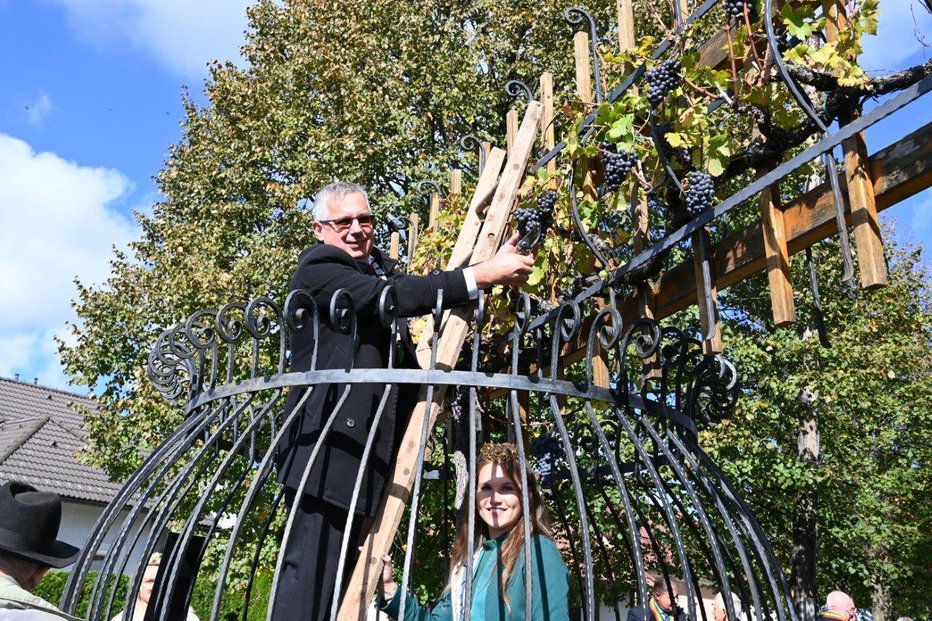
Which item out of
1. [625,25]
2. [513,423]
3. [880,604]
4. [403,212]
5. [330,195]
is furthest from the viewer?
[880,604]

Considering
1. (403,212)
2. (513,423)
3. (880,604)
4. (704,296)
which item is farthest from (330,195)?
(880,604)

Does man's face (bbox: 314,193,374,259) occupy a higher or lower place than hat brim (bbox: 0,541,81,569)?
higher

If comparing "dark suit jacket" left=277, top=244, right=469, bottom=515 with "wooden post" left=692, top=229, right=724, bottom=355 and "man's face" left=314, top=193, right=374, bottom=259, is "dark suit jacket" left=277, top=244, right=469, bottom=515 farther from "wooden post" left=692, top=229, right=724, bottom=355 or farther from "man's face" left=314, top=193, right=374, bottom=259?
"wooden post" left=692, top=229, right=724, bottom=355

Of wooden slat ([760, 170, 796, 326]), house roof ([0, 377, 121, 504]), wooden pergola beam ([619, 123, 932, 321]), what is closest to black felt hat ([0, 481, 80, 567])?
wooden pergola beam ([619, 123, 932, 321])

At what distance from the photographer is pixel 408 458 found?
2344mm

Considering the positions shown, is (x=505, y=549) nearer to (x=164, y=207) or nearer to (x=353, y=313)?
(x=353, y=313)

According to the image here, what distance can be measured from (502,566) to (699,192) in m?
1.20

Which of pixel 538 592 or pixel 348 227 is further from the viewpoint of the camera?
pixel 348 227

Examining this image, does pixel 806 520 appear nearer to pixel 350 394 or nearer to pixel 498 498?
pixel 498 498

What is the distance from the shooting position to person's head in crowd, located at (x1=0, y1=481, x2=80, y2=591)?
7.98 feet

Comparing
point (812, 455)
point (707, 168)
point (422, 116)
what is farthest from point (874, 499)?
point (707, 168)

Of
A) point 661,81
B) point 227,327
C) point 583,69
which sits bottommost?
point 227,327

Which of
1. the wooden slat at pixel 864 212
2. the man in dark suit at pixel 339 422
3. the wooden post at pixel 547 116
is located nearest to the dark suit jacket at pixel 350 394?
the man in dark suit at pixel 339 422

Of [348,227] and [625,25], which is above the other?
[625,25]
